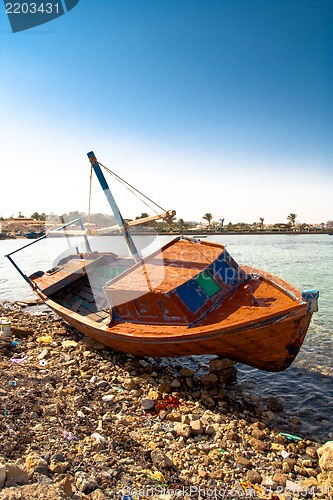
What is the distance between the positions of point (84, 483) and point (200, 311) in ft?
15.1

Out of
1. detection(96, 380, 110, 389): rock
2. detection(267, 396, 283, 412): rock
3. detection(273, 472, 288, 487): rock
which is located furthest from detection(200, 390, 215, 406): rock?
detection(96, 380, 110, 389): rock

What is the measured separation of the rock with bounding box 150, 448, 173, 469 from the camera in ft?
16.4

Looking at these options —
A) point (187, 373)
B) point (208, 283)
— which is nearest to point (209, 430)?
point (187, 373)

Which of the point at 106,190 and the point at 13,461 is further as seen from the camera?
the point at 106,190

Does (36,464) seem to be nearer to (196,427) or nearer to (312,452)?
(196,427)

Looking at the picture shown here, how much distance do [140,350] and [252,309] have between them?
3004mm

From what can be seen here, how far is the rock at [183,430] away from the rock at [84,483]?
2.01m

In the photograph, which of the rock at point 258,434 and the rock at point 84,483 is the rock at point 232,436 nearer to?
the rock at point 258,434

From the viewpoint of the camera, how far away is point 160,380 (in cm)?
810

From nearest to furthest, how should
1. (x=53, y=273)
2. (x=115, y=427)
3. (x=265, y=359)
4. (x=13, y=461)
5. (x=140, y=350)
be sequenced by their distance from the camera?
(x=13, y=461) < (x=115, y=427) < (x=265, y=359) < (x=140, y=350) < (x=53, y=273)

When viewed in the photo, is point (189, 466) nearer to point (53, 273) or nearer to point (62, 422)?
point (62, 422)

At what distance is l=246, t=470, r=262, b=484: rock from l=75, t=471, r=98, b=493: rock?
93.8 inches

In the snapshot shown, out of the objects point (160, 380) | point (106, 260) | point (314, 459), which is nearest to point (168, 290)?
point (160, 380)

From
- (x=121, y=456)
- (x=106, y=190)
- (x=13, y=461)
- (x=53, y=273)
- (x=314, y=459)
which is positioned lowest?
(x=314, y=459)
